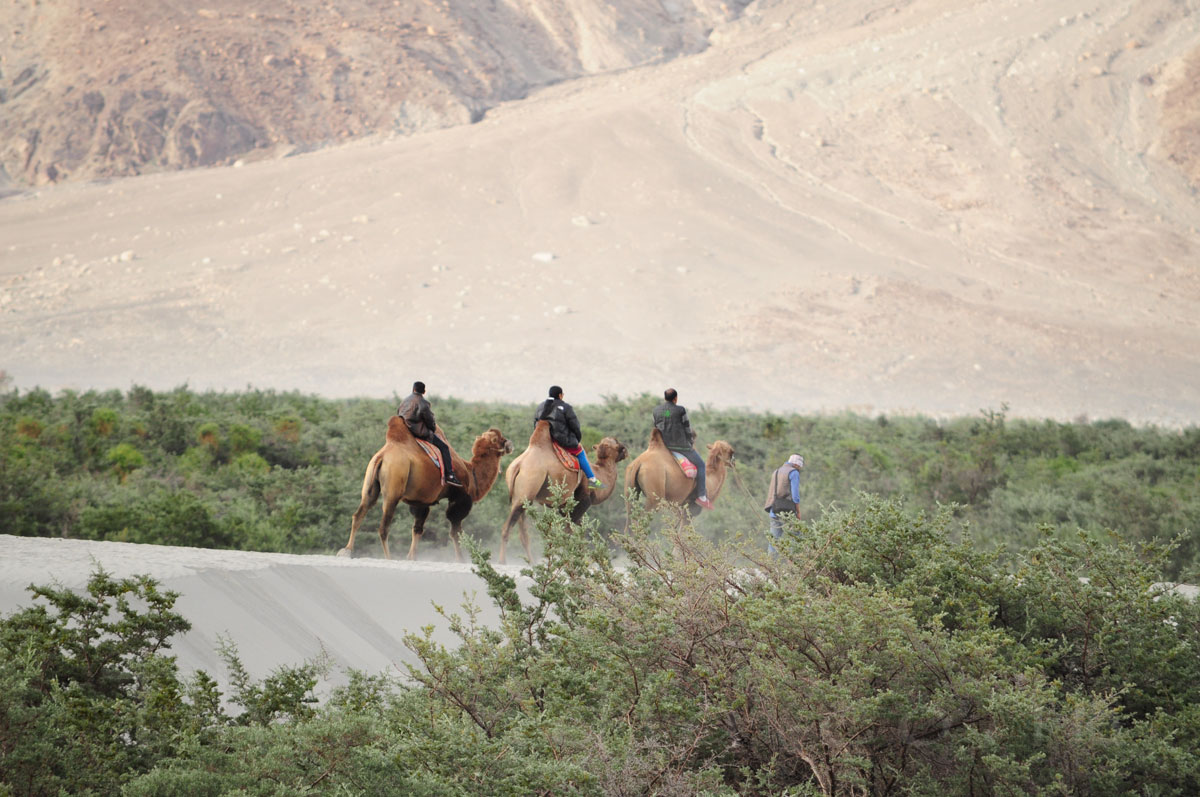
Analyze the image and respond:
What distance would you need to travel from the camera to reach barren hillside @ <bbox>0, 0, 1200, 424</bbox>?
51.5 m

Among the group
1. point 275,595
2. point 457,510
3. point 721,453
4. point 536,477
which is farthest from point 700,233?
point 275,595

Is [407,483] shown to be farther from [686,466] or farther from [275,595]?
[686,466]

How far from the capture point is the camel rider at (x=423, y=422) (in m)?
11.8

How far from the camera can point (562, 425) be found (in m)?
12.5

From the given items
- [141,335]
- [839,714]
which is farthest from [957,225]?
[839,714]

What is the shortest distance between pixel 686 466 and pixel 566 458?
1750 mm

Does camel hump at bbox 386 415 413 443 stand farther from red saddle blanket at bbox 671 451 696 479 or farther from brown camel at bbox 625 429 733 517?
red saddle blanket at bbox 671 451 696 479

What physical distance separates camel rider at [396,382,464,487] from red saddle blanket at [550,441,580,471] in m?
1.07

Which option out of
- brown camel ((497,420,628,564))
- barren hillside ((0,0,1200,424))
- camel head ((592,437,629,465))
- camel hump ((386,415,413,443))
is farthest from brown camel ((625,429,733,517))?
barren hillside ((0,0,1200,424))

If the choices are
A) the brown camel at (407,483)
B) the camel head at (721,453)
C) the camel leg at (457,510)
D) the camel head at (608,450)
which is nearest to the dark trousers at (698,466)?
the camel head at (721,453)

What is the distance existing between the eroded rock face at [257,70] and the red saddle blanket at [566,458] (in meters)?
67.6

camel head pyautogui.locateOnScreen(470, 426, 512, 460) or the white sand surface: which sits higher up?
camel head pyautogui.locateOnScreen(470, 426, 512, 460)

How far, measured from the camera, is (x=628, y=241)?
60750 mm

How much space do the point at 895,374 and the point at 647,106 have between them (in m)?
30.6
